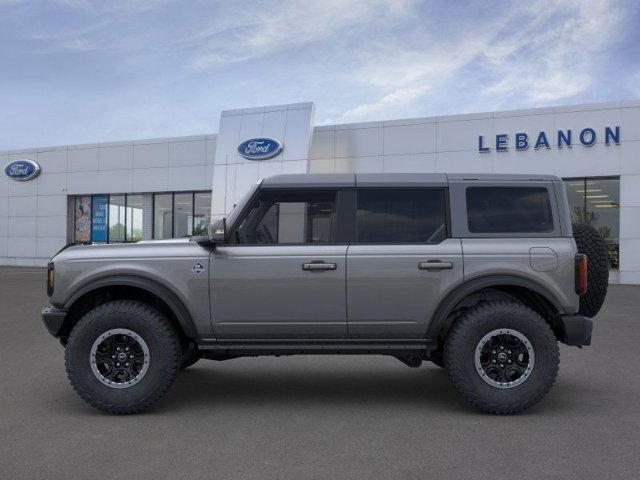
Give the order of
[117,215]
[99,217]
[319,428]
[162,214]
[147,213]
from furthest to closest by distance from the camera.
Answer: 1. [99,217]
2. [117,215]
3. [147,213]
4. [162,214]
5. [319,428]

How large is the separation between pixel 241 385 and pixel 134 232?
26330 millimetres

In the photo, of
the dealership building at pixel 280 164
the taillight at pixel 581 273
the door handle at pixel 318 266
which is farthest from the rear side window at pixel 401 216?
the dealership building at pixel 280 164

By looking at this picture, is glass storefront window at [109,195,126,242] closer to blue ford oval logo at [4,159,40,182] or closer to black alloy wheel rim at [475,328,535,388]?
blue ford oval logo at [4,159,40,182]

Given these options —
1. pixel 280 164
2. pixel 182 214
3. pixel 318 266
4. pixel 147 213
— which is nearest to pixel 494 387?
pixel 318 266

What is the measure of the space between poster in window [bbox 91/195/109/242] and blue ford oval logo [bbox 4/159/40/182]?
142 inches

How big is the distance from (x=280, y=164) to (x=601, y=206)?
11667 millimetres

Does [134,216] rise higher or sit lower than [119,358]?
higher

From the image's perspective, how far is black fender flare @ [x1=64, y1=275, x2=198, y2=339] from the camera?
5.19 metres

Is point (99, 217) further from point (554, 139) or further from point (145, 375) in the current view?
point (145, 375)

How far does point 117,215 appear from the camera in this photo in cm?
3097

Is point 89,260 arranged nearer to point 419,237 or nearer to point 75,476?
point 75,476

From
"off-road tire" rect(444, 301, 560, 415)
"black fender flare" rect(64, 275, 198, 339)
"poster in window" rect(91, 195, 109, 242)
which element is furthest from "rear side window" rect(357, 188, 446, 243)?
"poster in window" rect(91, 195, 109, 242)

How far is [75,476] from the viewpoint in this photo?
370 cm

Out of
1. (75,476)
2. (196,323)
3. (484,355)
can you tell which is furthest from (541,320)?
(75,476)
